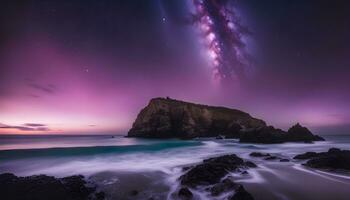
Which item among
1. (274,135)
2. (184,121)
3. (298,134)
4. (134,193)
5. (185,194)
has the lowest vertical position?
(134,193)

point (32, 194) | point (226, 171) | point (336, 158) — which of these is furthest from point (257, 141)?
point (32, 194)

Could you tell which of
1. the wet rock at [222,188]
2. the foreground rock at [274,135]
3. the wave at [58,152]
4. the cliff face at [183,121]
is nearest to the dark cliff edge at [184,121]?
the cliff face at [183,121]

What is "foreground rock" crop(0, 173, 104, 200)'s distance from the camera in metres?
6.34

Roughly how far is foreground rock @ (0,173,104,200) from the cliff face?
50.8 meters

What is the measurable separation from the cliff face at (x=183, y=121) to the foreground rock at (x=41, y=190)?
50.8 metres

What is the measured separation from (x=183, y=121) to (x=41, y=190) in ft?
182

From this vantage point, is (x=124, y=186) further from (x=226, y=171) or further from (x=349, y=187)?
(x=349, y=187)

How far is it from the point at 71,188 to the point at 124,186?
2.07 m

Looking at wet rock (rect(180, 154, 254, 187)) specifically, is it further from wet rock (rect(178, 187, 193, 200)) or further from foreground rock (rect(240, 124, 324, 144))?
foreground rock (rect(240, 124, 324, 144))

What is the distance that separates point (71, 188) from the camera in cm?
704

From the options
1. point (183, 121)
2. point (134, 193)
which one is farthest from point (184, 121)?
point (134, 193)

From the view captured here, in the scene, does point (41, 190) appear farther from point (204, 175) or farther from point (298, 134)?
point (298, 134)

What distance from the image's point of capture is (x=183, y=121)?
2430 inches

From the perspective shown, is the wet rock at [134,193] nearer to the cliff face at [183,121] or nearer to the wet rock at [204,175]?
the wet rock at [204,175]
